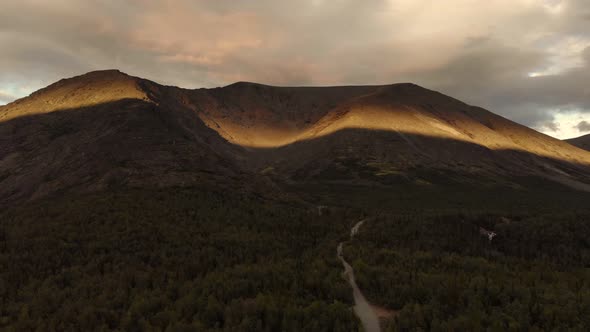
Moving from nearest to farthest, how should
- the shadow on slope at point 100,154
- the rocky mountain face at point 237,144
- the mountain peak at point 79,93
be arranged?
1. the shadow on slope at point 100,154
2. the rocky mountain face at point 237,144
3. the mountain peak at point 79,93

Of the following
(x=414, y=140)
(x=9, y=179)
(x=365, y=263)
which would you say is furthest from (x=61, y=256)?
(x=414, y=140)

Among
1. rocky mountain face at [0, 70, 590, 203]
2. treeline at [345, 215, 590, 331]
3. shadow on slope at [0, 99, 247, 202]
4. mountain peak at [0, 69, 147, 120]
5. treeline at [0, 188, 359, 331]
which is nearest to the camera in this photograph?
treeline at [345, 215, 590, 331]

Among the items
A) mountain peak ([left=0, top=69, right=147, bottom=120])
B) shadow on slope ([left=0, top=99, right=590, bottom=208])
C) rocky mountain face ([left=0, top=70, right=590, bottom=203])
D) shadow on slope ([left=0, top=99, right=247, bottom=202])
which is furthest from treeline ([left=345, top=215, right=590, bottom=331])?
mountain peak ([left=0, top=69, right=147, bottom=120])

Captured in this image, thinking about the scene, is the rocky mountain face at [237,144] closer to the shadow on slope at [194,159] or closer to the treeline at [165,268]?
the shadow on slope at [194,159]

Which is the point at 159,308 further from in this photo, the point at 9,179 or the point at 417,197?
the point at 417,197

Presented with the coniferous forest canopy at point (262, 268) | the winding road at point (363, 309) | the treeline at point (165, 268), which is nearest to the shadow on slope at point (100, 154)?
the coniferous forest canopy at point (262, 268)

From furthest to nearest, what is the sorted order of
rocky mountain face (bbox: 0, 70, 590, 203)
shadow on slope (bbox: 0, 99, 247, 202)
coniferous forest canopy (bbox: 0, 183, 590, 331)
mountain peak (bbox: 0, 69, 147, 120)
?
mountain peak (bbox: 0, 69, 147, 120) → rocky mountain face (bbox: 0, 70, 590, 203) → shadow on slope (bbox: 0, 99, 247, 202) → coniferous forest canopy (bbox: 0, 183, 590, 331)

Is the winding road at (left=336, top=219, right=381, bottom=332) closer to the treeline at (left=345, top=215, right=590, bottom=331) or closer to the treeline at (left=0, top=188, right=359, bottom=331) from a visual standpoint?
the treeline at (left=345, top=215, right=590, bottom=331)
